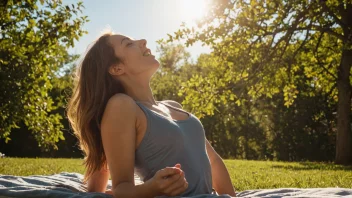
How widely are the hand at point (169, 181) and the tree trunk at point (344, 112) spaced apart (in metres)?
14.7

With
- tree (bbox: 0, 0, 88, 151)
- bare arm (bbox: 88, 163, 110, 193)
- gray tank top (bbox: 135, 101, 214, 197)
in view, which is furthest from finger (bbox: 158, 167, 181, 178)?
tree (bbox: 0, 0, 88, 151)

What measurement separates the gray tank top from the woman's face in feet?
1.08

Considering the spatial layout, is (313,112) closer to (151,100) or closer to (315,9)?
(315,9)

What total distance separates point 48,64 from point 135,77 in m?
9.71

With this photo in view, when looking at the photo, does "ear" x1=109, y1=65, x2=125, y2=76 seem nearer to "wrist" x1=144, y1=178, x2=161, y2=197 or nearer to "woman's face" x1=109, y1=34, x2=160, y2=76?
"woman's face" x1=109, y1=34, x2=160, y2=76

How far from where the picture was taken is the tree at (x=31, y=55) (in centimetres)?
1180

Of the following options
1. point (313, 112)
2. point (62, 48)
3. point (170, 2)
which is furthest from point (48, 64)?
point (313, 112)

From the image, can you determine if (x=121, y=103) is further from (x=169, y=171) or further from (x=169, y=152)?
(x=169, y=171)

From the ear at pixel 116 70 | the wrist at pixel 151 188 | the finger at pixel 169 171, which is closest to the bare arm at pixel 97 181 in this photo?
the ear at pixel 116 70

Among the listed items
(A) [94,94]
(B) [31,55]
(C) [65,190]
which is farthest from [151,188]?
(B) [31,55]

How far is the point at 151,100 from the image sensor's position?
11.2 ft

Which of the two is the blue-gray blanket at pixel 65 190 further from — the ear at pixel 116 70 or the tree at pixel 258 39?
the tree at pixel 258 39

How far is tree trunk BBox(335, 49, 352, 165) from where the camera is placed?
1623cm

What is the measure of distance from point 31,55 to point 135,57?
9.44 m
